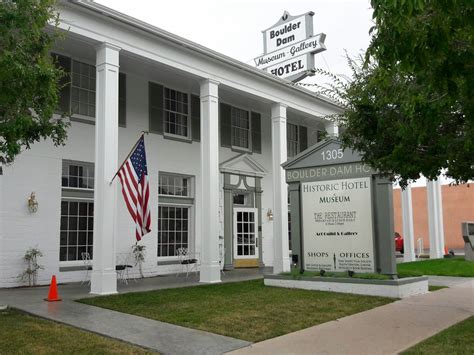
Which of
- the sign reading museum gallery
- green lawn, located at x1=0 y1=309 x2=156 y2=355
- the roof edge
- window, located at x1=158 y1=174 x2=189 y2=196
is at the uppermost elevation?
the roof edge

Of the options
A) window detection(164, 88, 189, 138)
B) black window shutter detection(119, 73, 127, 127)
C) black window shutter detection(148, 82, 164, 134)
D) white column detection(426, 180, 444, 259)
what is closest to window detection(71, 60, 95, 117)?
black window shutter detection(119, 73, 127, 127)

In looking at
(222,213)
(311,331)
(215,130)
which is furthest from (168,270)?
(311,331)

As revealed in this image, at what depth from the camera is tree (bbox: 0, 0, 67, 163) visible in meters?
5.84

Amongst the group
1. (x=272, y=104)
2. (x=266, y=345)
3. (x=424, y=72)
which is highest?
(x=272, y=104)

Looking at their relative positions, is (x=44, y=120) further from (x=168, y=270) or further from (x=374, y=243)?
(x=168, y=270)

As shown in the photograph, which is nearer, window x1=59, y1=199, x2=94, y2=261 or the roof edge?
the roof edge

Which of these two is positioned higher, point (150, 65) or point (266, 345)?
point (150, 65)

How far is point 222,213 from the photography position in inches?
712

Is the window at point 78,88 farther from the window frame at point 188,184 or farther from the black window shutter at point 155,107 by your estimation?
the window frame at point 188,184

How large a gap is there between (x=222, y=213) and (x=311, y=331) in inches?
415

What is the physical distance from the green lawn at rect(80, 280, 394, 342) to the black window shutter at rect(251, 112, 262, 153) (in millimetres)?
8315

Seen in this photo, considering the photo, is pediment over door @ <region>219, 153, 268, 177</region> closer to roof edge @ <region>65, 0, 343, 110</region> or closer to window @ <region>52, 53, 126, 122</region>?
roof edge @ <region>65, 0, 343, 110</region>

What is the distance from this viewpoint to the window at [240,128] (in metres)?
18.9

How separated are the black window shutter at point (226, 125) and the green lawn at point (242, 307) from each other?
280 inches
